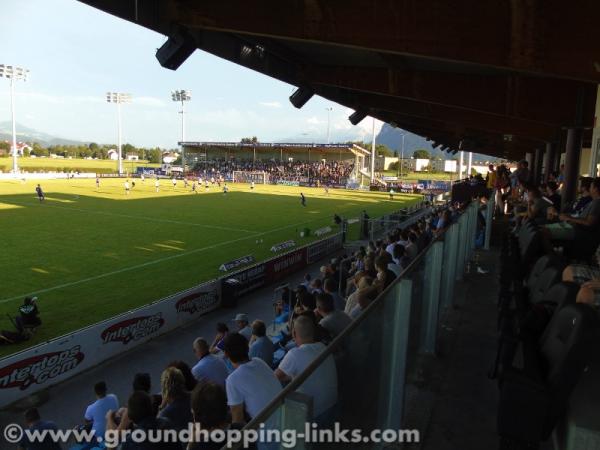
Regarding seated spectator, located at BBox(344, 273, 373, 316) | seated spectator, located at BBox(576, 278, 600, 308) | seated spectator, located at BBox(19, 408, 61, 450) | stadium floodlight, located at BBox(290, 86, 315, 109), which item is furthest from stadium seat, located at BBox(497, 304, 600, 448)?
stadium floodlight, located at BBox(290, 86, 315, 109)

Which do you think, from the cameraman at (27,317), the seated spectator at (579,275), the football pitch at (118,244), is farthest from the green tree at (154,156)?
the seated spectator at (579,275)

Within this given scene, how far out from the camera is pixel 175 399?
4457 mm

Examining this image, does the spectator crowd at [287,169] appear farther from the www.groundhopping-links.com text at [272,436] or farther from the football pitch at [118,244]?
the www.groundhopping-links.com text at [272,436]

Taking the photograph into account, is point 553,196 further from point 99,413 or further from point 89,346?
point 89,346

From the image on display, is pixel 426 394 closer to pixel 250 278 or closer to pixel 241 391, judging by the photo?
pixel 241 391

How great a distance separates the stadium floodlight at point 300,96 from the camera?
32.5ft

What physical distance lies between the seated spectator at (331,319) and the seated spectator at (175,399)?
5.29ft

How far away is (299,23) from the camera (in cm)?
547

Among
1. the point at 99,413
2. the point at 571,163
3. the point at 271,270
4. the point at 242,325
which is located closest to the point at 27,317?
the point at 242,325

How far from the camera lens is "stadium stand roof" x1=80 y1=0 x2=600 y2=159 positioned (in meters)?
4.45

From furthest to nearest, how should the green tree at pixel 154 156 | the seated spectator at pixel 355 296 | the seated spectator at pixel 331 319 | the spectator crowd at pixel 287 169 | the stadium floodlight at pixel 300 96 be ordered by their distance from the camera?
the green tree at pixel 154 156, the spectator crowd at pixel 287 169, the stadium floodlight at pixel 300 96, the seated spectator at pixel 355 296, the seated spectator at pixel 331 319

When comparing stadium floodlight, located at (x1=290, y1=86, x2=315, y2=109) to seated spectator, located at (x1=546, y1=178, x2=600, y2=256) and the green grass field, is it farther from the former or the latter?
the green grass field

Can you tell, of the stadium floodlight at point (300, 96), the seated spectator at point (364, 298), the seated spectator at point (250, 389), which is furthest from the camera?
the stadium floodlight at point (300, 96)

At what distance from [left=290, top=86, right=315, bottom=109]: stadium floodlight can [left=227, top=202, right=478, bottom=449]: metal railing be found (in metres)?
5.58
